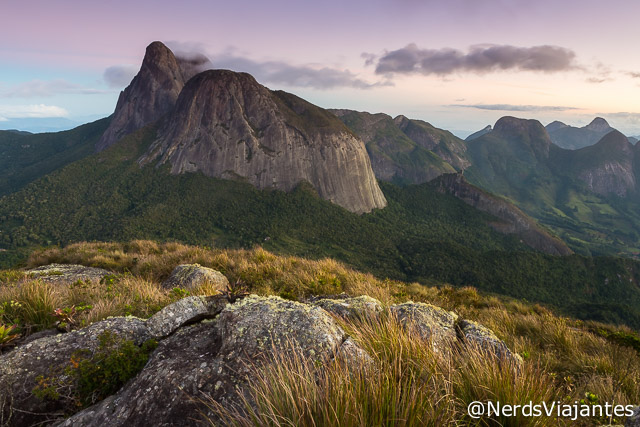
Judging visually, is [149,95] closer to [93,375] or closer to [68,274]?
[68,274]

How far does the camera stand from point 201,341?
3.91m

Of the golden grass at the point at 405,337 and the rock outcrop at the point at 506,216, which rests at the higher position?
the golden grass at the point at 405,337

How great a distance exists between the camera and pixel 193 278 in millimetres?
8219

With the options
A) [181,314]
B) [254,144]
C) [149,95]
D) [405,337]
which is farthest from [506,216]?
[149,95]

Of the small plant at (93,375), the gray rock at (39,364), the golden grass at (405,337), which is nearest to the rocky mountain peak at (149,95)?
the golden grass at (405,337)

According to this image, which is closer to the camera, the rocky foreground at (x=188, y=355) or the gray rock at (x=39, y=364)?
the rocky foreground at (x=188, y=355)

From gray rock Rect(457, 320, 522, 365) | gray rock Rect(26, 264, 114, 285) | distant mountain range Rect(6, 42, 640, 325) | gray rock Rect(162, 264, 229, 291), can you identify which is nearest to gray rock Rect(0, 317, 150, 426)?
gray rock Rect(162, 264, 229, 291)

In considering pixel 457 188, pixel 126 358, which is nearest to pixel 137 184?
pixel 126 358

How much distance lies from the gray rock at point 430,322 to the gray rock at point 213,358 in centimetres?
136

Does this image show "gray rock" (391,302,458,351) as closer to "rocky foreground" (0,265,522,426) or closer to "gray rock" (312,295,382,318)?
"rocky foreground" (0,265,522,426)

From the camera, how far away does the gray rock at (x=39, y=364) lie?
9.90 feet

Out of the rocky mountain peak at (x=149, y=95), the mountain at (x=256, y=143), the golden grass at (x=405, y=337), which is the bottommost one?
the golden grass at (x=405, y=337)

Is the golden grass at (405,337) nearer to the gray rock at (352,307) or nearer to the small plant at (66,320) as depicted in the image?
the small plant at (66,320)

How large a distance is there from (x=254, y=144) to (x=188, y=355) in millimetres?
145317
